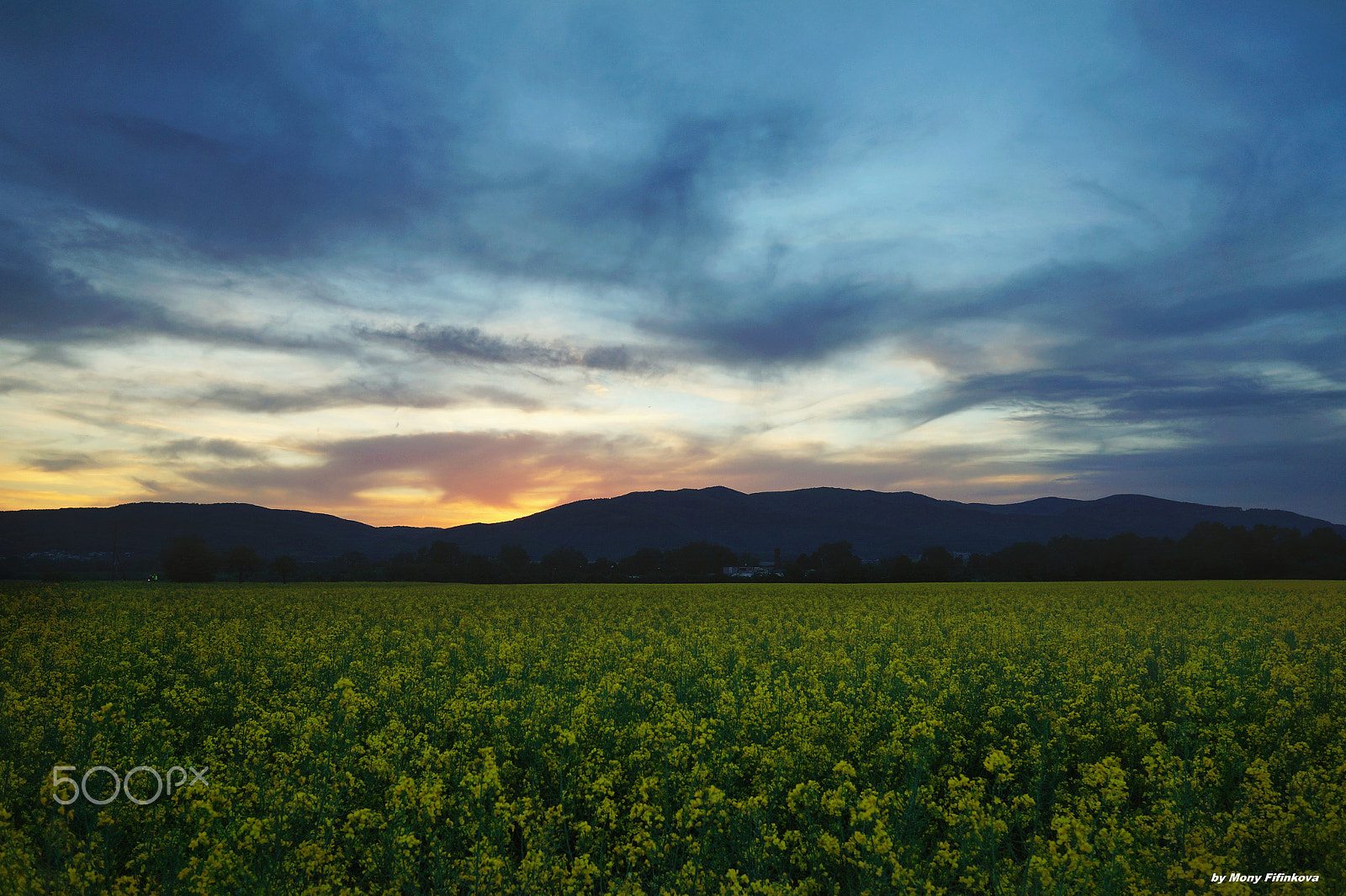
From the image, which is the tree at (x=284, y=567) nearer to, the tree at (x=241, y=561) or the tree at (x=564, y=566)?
the tree at (x=241, y=561)

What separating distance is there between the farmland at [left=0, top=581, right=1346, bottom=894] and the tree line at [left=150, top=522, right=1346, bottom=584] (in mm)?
65503

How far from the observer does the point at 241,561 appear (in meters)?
100

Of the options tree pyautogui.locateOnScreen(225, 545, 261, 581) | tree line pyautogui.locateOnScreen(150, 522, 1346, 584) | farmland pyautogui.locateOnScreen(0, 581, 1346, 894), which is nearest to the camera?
farmland pyautogui.locateOnScreen(0, 581, 1346, 894)

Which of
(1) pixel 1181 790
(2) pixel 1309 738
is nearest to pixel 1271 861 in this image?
(1) pixel 1181 790

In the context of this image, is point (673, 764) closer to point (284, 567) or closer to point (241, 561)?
point (284, 567)

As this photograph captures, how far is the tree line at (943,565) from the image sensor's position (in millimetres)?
78125

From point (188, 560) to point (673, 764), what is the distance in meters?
106

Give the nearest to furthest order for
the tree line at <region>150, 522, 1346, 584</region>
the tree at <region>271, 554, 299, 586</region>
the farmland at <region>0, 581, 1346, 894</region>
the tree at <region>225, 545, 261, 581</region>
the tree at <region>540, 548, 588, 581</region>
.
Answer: the farmland at <region>0, 581, 1346, 894</region> → the tree line at <region>150, 522, 1346, 584</region> → the tree at <region>540, 548, 588, 581</region> → the tree at <region>225, 545, 261, 581</region> → the tree at <region>271, 554, 299, 586</region>

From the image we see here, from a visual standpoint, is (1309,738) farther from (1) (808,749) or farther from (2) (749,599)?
(2) (749,599)

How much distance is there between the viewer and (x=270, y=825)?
6148mm

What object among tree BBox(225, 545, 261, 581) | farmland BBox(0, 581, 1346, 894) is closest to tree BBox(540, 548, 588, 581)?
tree BBox(225, 545, 261, 581)

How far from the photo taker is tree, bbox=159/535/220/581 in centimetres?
8831

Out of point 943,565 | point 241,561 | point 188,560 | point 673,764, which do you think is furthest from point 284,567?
point 673,764

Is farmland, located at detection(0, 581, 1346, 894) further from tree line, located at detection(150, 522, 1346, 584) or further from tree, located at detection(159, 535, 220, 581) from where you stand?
tree, located at detection(159, 535, 220, 581)
